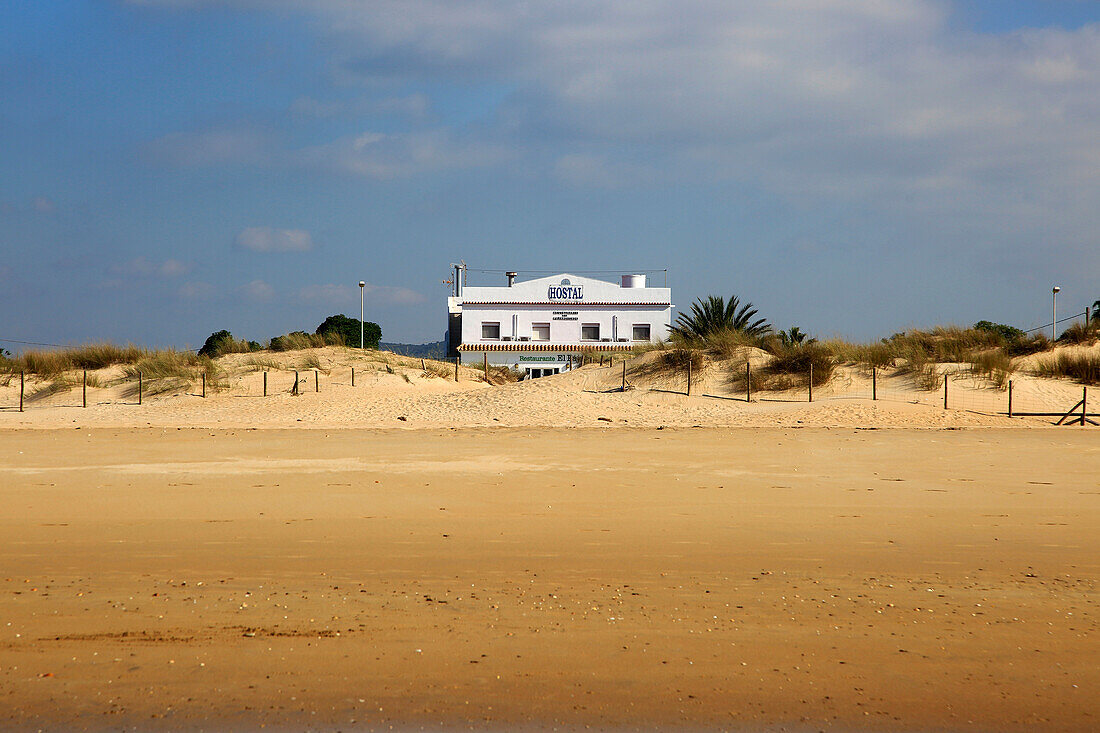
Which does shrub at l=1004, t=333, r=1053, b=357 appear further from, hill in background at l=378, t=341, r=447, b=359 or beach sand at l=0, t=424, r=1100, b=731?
hill in background at l=378, t=341, r=447, b=359

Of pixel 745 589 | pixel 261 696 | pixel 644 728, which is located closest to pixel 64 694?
pixel 261 696

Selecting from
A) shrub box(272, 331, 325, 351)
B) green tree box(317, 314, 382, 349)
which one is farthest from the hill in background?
shrub box(272, 331, 325, 351)

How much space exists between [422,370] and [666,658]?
88.4 ft

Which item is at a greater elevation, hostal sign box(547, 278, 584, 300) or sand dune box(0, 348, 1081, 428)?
hostal sign box(547, 278, 584, 300)

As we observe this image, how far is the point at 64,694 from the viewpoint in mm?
4336

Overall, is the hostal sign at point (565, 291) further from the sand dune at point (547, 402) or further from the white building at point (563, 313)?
the sand dune at point (547, 402)

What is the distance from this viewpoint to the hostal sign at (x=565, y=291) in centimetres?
5856

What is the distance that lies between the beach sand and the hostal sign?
47.6 m

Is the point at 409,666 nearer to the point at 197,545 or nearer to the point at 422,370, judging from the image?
the point at 197,545

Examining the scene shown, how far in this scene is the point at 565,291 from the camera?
58719mm


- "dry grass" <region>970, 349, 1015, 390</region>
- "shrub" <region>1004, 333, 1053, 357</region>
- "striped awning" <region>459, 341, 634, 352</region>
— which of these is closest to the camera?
"dry grass" <region>970, 349, 1015, 390</region>

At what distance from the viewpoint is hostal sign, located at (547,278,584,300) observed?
58.6m

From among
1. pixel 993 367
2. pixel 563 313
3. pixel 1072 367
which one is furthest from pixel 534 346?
pixel 1072 367

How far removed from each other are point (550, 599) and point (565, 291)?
53403mm
